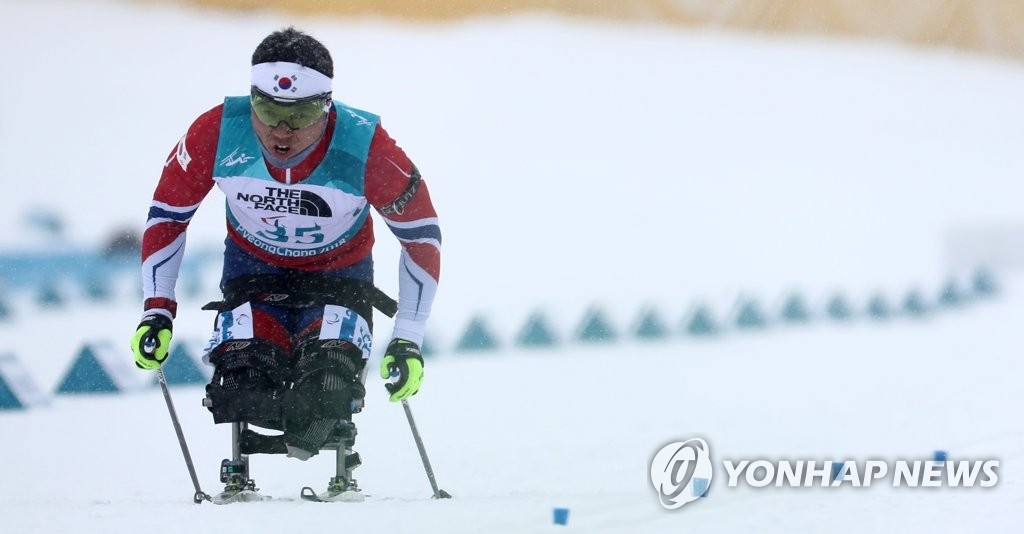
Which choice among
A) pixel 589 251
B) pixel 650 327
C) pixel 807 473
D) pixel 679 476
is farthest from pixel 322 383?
pixel 589 251

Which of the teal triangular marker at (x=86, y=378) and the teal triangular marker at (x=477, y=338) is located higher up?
the teal triangular marker at (x=477, y=338)

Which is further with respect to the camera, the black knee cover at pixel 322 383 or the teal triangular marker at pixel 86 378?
the teal triangular marker at pixel 86 378

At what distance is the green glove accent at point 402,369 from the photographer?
4738 mm

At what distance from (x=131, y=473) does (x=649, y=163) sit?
23.4ft

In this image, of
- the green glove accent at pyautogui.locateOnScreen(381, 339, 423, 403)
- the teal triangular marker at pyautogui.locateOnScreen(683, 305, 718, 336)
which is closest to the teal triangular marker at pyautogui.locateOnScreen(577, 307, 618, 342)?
the teal triangular marker at pyautogui.locateOnScreen(683, 305, 718, 336)

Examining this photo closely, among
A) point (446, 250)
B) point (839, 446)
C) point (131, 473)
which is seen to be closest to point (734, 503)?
point (839, 446)

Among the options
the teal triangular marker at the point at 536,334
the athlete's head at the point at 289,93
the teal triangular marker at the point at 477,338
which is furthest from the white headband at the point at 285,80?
the teal triangular marker at the point at 536,334

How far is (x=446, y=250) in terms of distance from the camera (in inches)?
403

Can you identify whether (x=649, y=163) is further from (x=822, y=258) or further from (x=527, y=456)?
(x=527, y=456)

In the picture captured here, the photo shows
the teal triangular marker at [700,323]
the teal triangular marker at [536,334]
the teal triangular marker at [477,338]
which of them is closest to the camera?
the teal triangular marker at [477,338]

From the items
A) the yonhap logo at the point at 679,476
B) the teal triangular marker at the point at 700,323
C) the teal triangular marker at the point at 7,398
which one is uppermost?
the teal triangular marker at the point at 700,323

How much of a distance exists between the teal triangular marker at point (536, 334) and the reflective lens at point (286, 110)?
4.50m

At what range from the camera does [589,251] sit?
10359 mm

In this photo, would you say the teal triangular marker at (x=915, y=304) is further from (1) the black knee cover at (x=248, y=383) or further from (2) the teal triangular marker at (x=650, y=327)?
(1) the black knee cover at (x=248, y=383)
